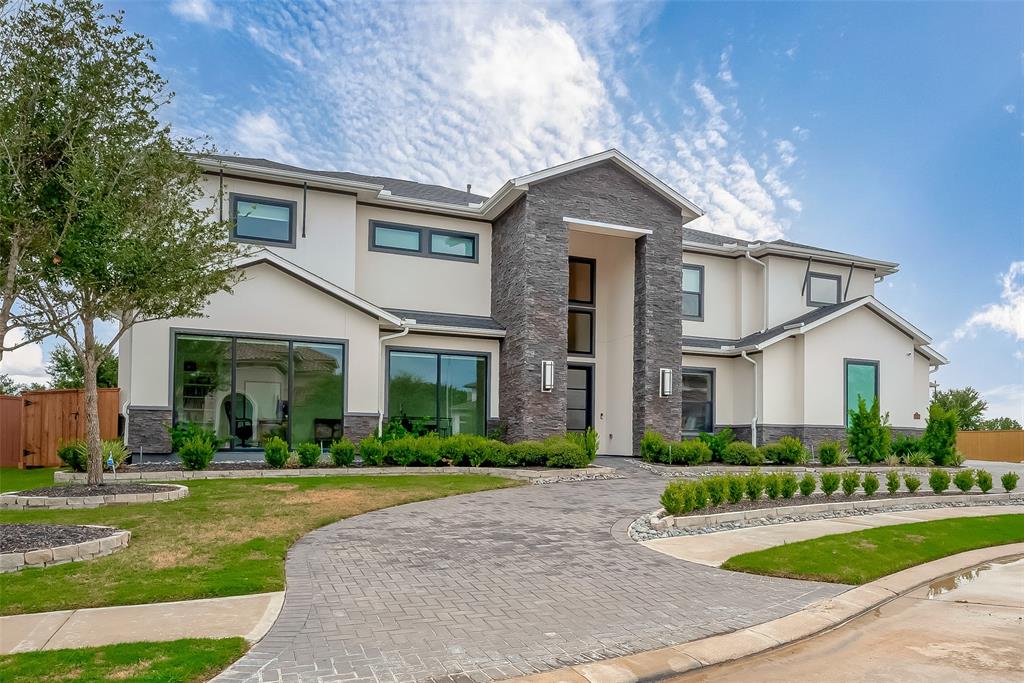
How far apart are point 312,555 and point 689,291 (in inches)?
660

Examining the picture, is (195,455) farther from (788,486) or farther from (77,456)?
(788,486)

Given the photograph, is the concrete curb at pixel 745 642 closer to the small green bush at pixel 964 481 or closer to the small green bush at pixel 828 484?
the small green bush at pixel 828 484

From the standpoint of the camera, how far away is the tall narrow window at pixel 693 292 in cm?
2125

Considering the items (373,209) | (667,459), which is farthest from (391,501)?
(373,209)

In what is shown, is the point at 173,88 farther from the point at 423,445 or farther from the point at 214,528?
the point at 423,445

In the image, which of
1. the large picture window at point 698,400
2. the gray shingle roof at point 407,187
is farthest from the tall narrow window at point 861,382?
the gray shingle roof at point 407,187

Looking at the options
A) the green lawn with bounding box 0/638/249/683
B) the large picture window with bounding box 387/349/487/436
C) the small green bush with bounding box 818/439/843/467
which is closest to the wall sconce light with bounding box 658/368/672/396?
the small green bush with bounding box 818/439/843/467

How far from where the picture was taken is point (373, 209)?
17875 millimetres

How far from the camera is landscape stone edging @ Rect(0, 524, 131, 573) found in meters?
6.27

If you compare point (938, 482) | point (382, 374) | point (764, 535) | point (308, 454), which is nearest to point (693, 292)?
point (938, 482)

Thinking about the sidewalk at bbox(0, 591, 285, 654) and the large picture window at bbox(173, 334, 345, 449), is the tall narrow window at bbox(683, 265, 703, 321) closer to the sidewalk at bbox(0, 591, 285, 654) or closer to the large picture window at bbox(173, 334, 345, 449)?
the large picture window at bbox(173, 334, 345, 449)

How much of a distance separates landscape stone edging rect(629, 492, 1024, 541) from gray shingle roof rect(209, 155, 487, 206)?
473 inches

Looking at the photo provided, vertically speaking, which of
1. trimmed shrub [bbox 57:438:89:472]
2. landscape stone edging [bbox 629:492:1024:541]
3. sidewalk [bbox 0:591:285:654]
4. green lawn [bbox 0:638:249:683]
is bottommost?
landscape stone edging [bbox 629:492:1024:541]

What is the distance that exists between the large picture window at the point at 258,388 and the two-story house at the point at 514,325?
0.14ft
